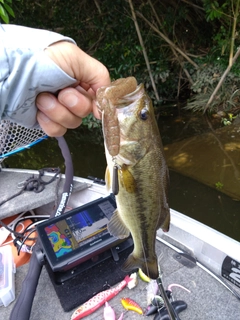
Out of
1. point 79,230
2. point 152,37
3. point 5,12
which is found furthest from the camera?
point 152,37

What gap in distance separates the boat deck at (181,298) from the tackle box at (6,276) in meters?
0.07

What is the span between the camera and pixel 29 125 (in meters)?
1.44

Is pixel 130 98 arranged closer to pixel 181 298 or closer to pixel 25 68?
pixel 25 68

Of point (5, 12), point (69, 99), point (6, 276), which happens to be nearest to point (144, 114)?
point (69, 99)

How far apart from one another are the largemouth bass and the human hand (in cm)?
14

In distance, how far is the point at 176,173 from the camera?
17.4ft

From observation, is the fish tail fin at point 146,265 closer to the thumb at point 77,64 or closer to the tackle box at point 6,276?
the thumb at point 77,64

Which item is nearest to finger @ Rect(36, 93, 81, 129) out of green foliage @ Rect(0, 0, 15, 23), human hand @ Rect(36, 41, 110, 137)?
human hand @ Rect(36, 41, 110, 137)

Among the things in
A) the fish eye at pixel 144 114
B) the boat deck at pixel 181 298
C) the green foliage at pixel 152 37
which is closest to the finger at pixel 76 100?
the fish eye at pixel 144 114

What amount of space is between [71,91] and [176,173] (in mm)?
4258

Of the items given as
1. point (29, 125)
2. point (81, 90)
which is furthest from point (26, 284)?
point (81, 90)

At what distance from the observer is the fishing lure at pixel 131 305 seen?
204cm

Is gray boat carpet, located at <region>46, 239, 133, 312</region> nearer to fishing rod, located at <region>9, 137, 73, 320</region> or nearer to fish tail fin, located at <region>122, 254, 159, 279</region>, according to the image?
fishing rod, located at <region>9, 137, 73, 320</region>

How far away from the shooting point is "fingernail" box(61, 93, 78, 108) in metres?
1.26
